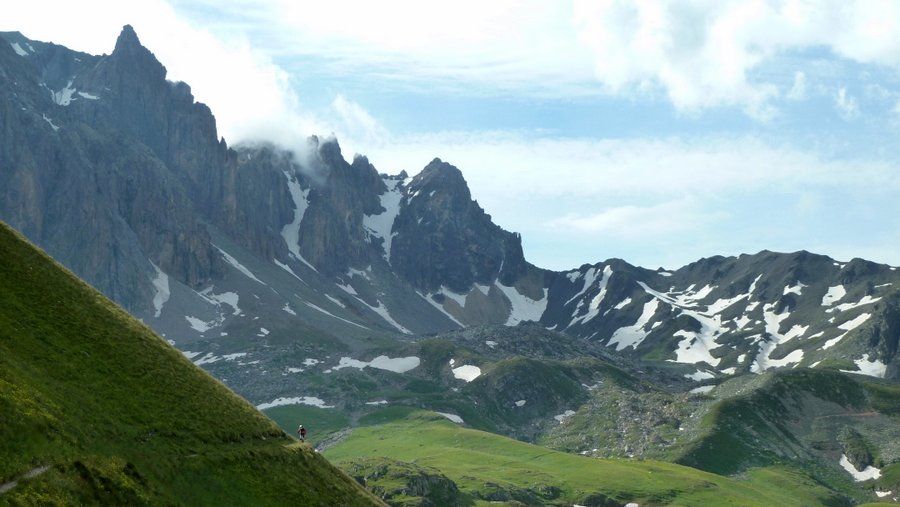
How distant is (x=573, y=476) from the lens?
654 ft

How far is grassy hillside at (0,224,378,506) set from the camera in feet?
167

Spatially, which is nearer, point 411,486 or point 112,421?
point 112,421

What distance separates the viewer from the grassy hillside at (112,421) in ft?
167

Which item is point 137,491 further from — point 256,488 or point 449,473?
point 449,473

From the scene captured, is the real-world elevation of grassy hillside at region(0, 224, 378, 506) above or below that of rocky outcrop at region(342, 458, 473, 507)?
above

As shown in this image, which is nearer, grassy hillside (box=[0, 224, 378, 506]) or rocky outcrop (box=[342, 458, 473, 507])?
grassy hillside (box=[0, 224, 378, 506])

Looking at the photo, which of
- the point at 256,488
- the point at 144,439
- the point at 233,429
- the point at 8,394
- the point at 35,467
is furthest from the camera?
the point at 233,429

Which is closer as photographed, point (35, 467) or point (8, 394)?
point (35, 467)

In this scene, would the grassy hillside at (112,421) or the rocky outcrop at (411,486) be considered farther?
the rocky outcrop at (411,486)

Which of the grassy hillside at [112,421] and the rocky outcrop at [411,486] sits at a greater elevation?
the grassy hillside at [112,421]

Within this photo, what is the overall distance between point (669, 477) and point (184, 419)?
502 ft

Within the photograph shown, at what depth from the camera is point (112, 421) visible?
58750 mm

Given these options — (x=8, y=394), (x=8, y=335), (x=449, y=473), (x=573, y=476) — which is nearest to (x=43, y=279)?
(x=8, y=335)

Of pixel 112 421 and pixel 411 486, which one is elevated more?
pixel 112 421
